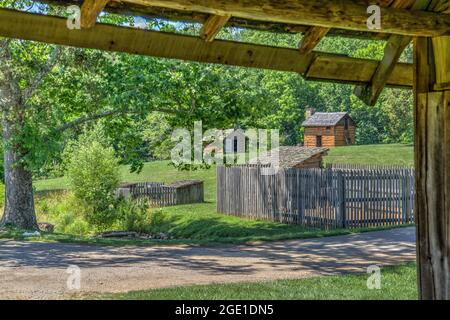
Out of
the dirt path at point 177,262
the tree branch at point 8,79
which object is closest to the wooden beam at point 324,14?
the dirt path at point 177,262

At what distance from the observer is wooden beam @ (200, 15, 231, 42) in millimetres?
5466

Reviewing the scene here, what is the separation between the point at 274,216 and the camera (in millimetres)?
22078

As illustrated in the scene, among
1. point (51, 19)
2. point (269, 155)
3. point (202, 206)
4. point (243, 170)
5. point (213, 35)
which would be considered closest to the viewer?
point (51, 19)

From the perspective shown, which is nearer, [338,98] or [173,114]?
[173,114]

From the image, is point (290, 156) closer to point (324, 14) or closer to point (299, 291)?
point (299, 291)

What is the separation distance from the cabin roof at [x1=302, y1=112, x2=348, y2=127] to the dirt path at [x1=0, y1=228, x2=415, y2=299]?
155ft

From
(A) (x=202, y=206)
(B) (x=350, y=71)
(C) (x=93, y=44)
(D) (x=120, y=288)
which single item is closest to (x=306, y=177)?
(A) (x=202, y=206)

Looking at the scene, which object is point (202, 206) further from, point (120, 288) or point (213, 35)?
point (213, 35)

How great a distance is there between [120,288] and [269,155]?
24013 millimetres

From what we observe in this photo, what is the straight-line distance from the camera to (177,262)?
1160 cm

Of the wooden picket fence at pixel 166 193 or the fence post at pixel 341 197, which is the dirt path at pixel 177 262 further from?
the wooden picket fence at pixel 166 193

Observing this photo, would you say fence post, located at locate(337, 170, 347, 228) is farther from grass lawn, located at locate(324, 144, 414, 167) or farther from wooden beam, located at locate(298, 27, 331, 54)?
grass lawn, located at locate(324, 144, 414, 167)

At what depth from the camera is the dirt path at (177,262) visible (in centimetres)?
919

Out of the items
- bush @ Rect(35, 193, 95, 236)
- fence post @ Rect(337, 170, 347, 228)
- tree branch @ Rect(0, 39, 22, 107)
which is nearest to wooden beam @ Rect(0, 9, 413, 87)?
tree branch @ Rect(0, 39, 22, 107)
